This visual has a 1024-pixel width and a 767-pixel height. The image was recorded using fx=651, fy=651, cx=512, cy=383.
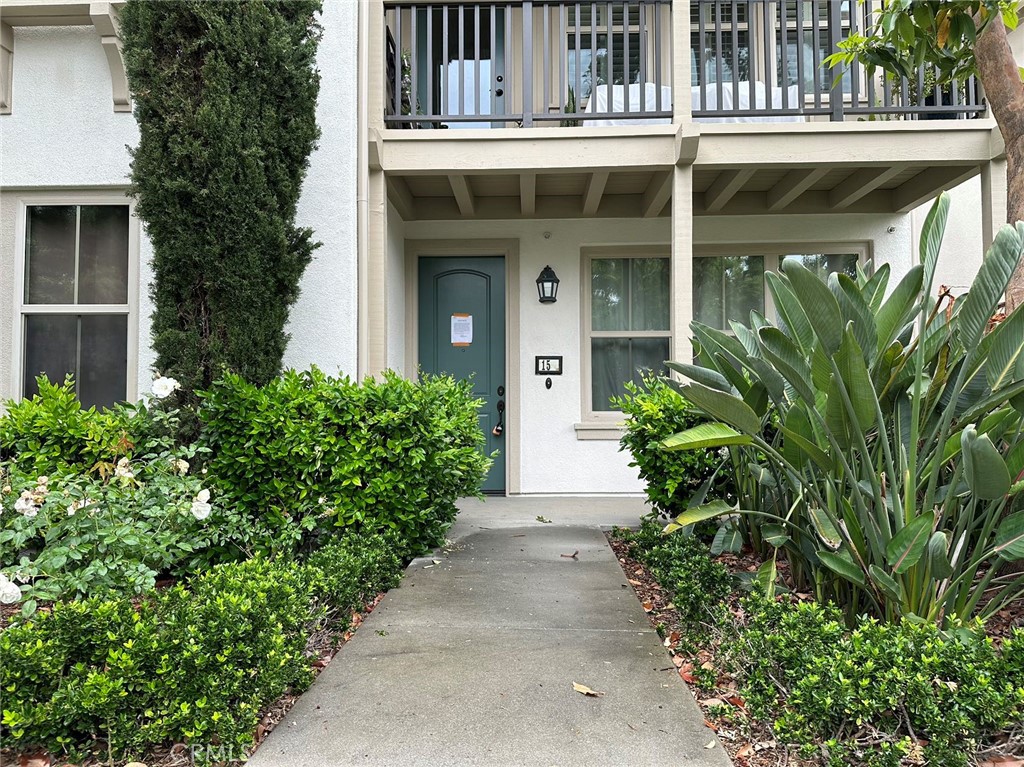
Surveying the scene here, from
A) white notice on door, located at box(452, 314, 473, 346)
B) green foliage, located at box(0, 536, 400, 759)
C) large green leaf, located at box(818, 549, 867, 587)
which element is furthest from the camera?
white notice on door, located at box(452, 314, 473, 346)

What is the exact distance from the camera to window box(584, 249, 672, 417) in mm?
6320

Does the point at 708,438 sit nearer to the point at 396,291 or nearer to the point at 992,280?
the point at 992,280

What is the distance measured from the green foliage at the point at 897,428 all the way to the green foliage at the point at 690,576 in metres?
0.30

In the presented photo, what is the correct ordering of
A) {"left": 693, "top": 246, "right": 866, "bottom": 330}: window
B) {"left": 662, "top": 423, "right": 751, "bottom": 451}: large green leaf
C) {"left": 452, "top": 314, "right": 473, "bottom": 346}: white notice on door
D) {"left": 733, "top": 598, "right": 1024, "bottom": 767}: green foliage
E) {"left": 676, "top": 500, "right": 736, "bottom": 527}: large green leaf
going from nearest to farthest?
{"left": 733, "top": 598, "right": 1024, "bottom": 767}: green foliage
{"left": 662, "top": 423, "right": 751, "bottom": 451}: large green leaf
{"left": 676, "top": 500, "right": 736, "bottom": 527}: large green leaf
{"left": 693, "top": 246, "right": 866, "bottom": 330}: window
{"left": 452, "top": 314, "right": 473, "bottom": 346}: white notice on door

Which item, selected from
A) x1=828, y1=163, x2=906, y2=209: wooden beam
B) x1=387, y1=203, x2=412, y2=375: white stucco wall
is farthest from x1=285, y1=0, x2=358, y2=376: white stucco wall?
x1=828, y1=163, x2=906, y2=209: wooden beam

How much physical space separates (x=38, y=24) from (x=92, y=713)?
4.93 m

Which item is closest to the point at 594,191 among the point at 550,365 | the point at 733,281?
the point at 550,365

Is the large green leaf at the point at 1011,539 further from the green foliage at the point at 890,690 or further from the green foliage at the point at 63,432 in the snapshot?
the green foliage at the point at 63,432

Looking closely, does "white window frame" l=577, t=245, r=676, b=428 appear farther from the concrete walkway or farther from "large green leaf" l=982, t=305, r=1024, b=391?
"large green leaf" l=982, t=305, r=1024, b=391

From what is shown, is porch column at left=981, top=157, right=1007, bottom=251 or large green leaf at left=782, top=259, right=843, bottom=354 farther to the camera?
porch column at left=981, top=157, right=1007, bottom=251

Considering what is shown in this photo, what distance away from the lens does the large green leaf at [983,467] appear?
1.86 m

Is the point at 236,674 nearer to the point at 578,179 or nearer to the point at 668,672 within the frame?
the point at 668,672

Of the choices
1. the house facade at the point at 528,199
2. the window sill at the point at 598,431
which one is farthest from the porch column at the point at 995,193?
the window sill at the point at 598,431

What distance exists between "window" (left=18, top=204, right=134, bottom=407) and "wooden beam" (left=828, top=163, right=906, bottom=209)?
5.77 metres
